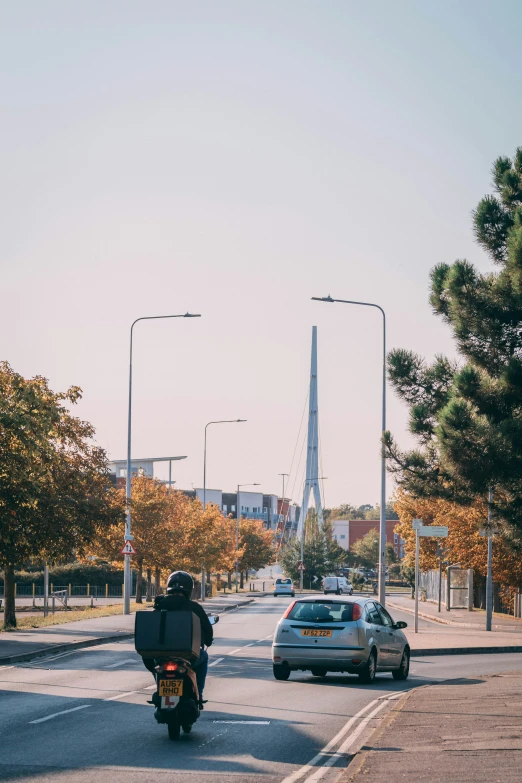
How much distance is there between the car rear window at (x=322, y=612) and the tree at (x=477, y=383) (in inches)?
121

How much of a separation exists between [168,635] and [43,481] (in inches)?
895

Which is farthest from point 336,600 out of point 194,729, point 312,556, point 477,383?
point 312,556

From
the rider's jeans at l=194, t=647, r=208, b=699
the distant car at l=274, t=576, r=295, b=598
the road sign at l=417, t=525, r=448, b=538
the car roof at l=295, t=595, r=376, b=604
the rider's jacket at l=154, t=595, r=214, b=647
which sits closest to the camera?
the rider's jeans at l=194, t=647, r=208, b=699

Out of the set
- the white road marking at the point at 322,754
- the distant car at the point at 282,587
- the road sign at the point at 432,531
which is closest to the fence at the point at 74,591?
the distant car at the point at 282,587

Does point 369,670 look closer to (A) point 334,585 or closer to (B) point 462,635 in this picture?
(B) point 462,635

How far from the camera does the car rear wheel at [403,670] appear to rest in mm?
20359

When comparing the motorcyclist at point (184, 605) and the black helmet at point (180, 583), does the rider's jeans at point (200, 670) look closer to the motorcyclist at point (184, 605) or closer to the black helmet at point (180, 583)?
the motorcyclist at point (184, 605)

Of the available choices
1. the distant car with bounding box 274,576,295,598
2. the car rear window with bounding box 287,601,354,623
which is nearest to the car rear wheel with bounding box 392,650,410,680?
the car rear window with bounding box 287,601,354,623

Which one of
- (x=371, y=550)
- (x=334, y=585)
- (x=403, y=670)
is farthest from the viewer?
(x=371, y=550)

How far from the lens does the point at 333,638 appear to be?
18.5 metres

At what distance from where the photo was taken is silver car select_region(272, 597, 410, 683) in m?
18.5

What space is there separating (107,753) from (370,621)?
29.7 feet

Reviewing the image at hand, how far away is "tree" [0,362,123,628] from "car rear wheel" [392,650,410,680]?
9.24 m

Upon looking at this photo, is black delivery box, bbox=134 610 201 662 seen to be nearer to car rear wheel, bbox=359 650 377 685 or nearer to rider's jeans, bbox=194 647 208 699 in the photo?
rider's jeans, bbox=194 647 208 699
